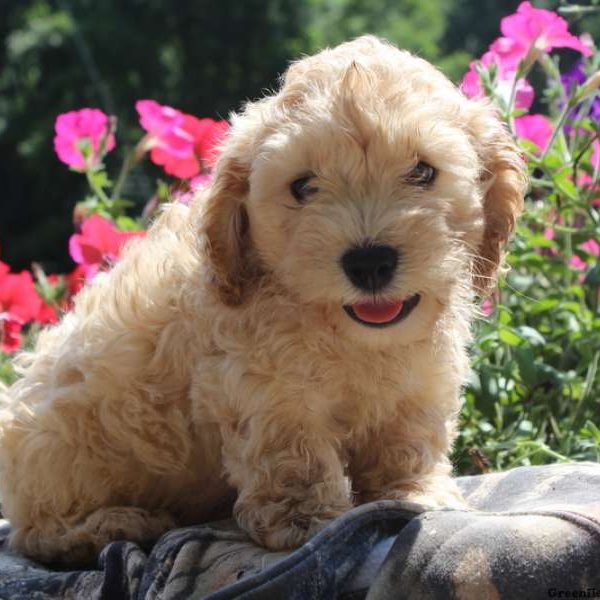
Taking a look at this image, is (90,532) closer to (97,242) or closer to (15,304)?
(97,242)

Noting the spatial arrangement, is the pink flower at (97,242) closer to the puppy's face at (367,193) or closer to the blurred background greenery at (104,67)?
the puppy's face at (367,193)

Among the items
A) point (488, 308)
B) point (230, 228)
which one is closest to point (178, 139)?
point (488, 308)

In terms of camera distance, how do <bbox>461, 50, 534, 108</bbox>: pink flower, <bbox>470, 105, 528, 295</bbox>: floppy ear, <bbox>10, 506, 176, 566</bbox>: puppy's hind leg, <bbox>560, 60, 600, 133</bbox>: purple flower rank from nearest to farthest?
<bbox>470, 105, 528, 295</bbox>: floppy ear → <bbox>10, 506, 176, 566</bbox>: puppy's hind leg → <bbox>461, 50, 534, 108</bbox>: pink flower → <bbox>560, 60, 600, 133</bbox>: purple flower

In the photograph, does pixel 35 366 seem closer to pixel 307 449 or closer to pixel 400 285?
pixel 307 449

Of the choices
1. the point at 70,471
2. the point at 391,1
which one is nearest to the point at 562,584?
the point at 70,471

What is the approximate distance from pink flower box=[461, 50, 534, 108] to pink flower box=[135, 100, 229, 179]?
110cm

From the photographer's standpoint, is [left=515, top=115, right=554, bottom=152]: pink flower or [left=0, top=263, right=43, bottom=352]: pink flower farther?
[left=0, top=263, right=43, bottom=352]: pink flower

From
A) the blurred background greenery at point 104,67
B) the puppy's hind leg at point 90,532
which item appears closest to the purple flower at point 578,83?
Result: the puppy's hind leg at point 90,532

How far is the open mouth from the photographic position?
2.85 m

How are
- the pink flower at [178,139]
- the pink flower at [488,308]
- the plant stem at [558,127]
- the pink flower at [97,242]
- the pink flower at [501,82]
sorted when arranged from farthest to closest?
the pink flower at [178,139] → the pink flower at [97,242] → the pink flower at [501,82] → the pink flower at [488,308] → the plant stem at [558,127]

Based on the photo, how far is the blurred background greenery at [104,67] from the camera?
45.1 feet

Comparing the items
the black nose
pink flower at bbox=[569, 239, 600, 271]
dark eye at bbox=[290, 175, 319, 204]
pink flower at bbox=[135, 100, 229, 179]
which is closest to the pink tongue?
the black nose

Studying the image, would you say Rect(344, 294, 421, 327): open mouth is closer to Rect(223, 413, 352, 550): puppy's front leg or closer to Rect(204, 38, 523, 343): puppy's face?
Rect(204, 38, 523, 343): puppy's face

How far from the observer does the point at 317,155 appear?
284cm
